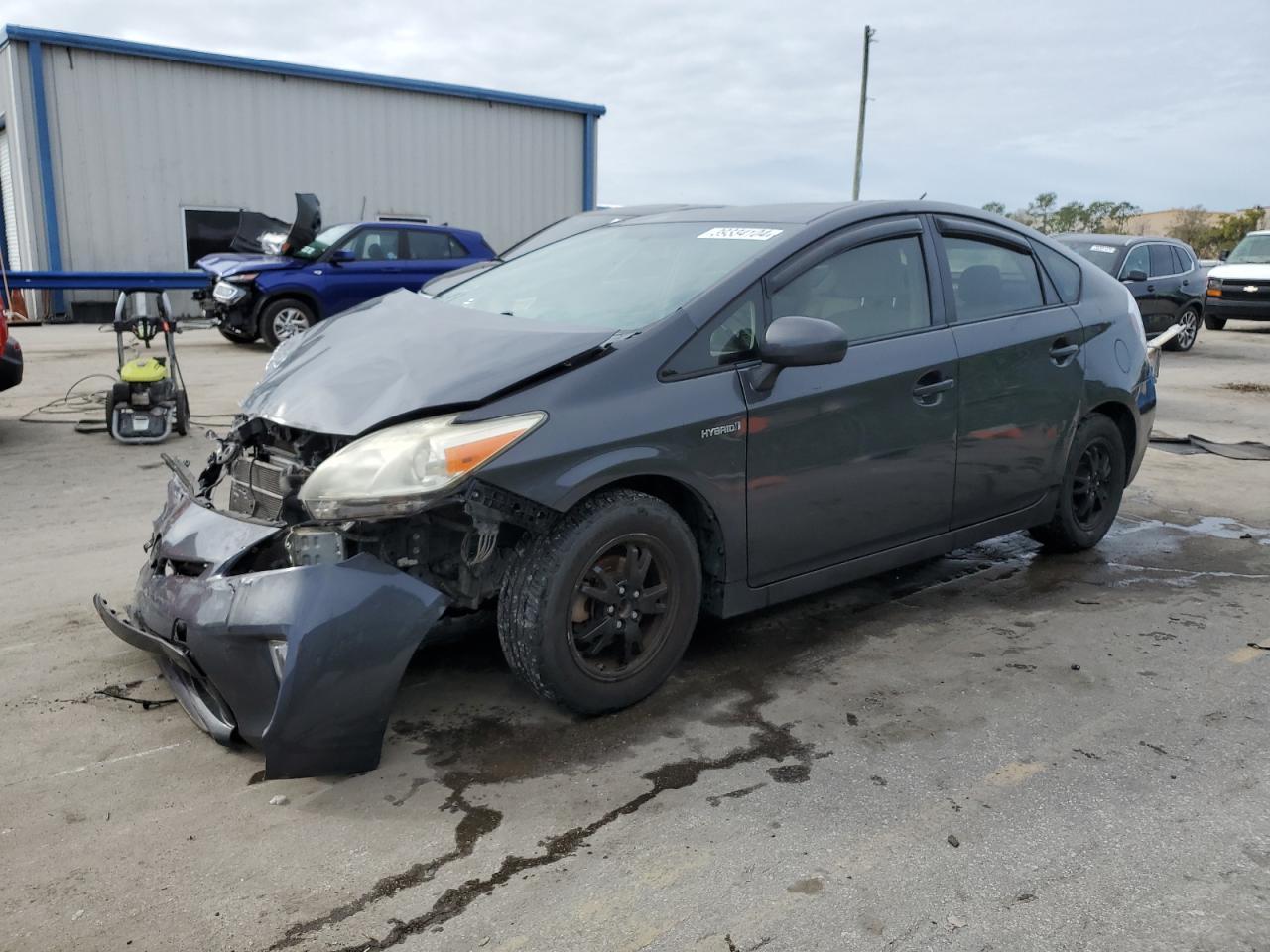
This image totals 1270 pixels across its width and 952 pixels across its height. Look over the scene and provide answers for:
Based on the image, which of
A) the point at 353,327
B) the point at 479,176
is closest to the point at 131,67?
the point at 479,176

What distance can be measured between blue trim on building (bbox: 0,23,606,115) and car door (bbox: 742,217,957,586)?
17830 mm

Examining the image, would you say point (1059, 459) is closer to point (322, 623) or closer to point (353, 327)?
point (353, 327)

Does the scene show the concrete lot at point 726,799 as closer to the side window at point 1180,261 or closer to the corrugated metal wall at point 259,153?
the side window at point 1180,261

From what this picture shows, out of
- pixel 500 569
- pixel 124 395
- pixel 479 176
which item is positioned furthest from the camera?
pixel 479 176

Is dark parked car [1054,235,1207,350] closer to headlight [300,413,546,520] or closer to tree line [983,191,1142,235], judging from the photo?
headlight [300,413,546,520]

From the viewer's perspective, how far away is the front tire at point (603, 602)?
3092 mm

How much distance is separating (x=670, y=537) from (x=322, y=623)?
112 cm

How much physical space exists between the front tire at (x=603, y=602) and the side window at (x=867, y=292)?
3.04ft

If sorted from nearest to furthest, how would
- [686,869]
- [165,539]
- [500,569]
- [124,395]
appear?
[686,869]
[500,569]
[165,539]
[124,395]

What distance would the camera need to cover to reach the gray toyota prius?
2.88 metres

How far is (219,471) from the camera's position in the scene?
3646 mm

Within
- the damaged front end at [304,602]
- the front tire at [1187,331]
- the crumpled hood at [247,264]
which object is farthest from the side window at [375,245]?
the front tire at [1187,331]

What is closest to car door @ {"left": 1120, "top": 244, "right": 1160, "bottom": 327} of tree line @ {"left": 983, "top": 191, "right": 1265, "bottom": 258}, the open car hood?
the open car hood

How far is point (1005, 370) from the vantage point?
4.33 m
